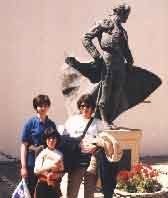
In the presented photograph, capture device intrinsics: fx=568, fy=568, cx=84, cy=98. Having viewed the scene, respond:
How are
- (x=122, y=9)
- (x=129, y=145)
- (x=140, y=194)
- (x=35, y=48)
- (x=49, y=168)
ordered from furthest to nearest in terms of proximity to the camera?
1. (x=35, y=48)
2. (x=129, y=145)
3. (x=122, y=9)
4. (x=140, y=194)
5. (x=49, y=168)

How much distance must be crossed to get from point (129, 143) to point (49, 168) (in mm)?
2956

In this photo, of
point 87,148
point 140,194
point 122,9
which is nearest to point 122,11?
point 122,9

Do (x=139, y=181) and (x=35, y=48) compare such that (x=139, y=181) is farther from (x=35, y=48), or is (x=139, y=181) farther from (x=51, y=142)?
(x=35, y=48)

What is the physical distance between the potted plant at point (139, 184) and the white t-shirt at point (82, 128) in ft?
5.84

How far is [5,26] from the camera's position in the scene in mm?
9578

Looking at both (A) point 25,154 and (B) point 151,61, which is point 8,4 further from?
(A) point 25,154

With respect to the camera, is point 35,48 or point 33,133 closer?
point 33,133

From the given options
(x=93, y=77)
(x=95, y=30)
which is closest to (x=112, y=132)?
(x=93, y=77)

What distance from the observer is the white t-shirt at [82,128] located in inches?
182

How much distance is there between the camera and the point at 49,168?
4406 millimetres

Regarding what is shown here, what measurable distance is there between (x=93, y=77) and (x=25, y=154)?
2.83 m

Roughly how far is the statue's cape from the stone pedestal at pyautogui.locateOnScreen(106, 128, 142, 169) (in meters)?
0.29

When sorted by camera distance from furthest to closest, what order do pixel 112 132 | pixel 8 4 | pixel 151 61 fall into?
pixel 151 61 → pixel 8 4 → pixel 112 132

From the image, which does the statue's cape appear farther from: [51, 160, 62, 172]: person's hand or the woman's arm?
[51, 160, 62, 172]: person's hand
